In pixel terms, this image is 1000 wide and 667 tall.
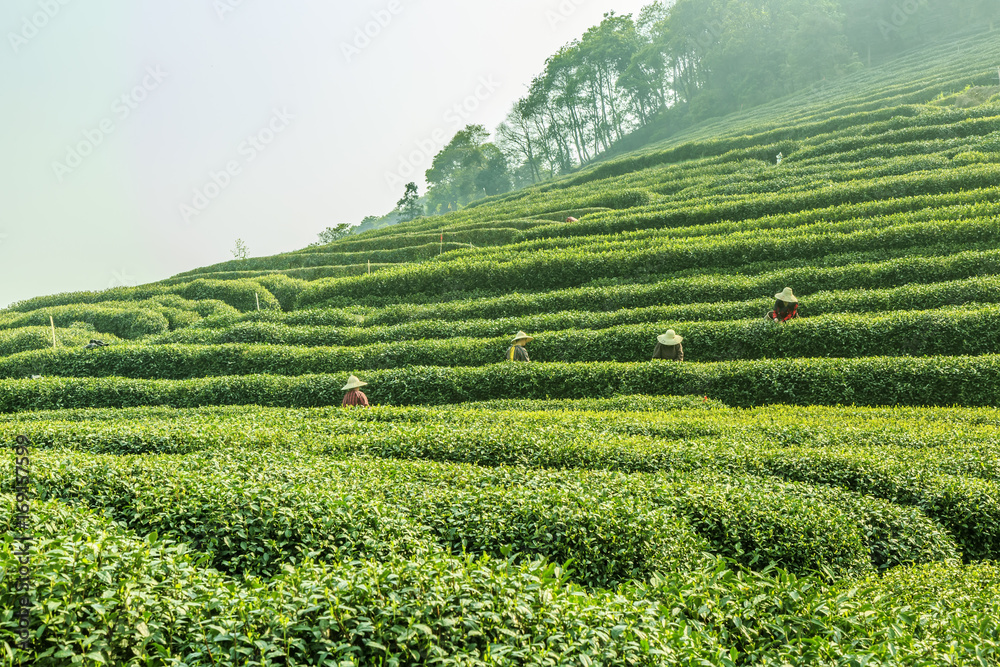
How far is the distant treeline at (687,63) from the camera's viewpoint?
80250 mm

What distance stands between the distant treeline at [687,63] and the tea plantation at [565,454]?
5491 centimetres

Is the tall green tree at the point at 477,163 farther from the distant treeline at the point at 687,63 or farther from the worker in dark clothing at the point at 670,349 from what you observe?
the worker in dark clothing at the point at 670,349

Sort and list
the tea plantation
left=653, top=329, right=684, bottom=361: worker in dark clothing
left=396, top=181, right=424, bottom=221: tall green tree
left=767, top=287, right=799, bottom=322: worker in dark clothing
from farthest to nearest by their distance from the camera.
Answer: left=396, top=181, right=424, bottom=221: tall green tree < left=767, top=287, right=799, bottom=322: worker in dark clothing < left=653, top=329, right=684, bottom=361: worker in dark clothing < the tea plantation

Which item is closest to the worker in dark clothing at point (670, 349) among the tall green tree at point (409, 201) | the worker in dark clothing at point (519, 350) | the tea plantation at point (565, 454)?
the tea plantation at point (565, 454)

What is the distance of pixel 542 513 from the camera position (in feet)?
24.3

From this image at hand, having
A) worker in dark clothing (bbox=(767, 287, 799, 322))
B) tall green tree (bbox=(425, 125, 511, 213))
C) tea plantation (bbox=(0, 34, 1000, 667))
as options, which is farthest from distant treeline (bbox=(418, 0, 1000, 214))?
worker in dark clothing (bbox=(767, 287, 799, 322))

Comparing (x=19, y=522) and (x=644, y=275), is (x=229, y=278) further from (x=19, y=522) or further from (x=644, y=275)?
(x=19, y=522)

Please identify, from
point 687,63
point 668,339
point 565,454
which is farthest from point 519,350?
point 687,63

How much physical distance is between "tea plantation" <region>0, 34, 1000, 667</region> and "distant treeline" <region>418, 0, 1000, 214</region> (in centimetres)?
5491

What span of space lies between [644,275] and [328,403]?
593 inches

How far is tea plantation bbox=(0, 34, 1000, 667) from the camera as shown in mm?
4781

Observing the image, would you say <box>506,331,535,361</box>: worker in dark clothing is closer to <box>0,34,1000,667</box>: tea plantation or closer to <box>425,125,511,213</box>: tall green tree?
Result: <box>0,34,1000,667</box>: tea plantation

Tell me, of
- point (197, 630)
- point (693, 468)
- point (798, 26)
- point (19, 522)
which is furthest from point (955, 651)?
point (798, 26)

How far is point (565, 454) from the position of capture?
1100cm
